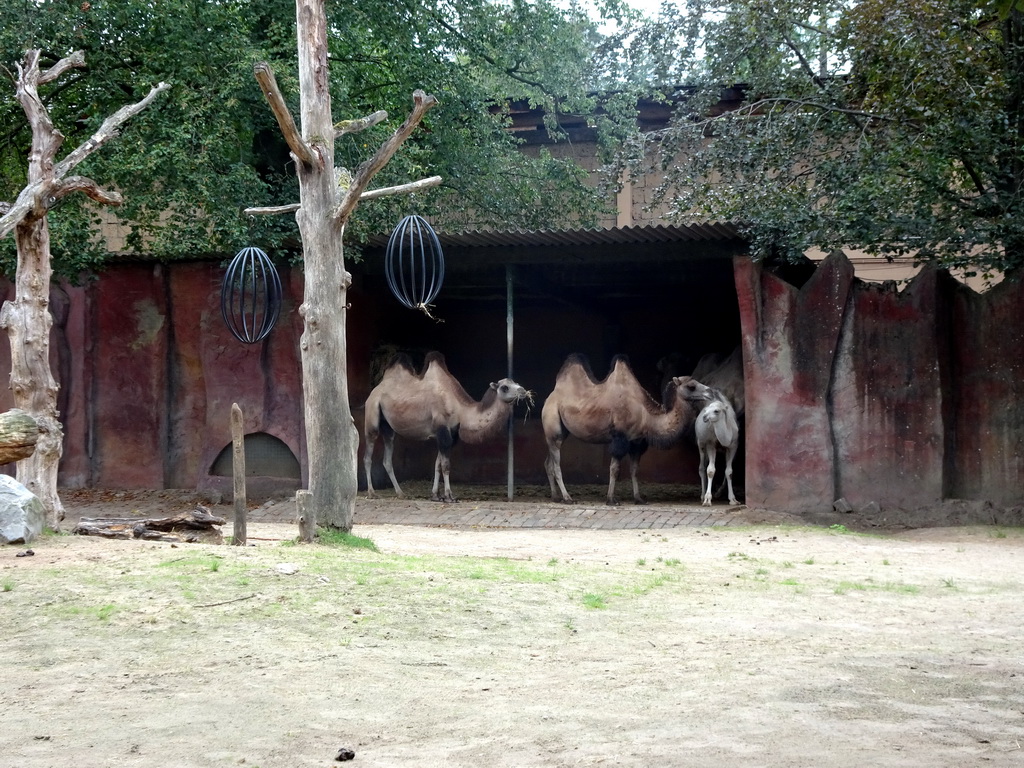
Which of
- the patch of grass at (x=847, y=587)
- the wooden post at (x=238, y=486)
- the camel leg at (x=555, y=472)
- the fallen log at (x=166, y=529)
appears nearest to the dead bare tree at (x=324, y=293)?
the wooden post at (x=238, y=486)

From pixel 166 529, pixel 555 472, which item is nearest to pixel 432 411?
pixel 555 472

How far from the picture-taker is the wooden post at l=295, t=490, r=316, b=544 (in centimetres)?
884

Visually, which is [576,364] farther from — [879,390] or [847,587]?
[847,587]

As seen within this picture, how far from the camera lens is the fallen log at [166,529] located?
8914 mm

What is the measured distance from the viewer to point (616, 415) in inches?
580

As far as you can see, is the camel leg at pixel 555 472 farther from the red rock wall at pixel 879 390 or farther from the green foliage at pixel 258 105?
the green foliage at pixel 258 105

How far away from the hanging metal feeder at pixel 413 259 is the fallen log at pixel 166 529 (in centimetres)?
317

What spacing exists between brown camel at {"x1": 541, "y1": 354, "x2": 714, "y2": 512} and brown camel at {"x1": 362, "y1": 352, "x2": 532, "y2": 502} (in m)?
0.54

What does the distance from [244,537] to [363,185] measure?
2802 mm

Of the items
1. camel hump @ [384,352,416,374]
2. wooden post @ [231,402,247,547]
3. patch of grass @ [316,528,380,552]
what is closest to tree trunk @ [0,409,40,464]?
wooden post @ [231,402,247,547]

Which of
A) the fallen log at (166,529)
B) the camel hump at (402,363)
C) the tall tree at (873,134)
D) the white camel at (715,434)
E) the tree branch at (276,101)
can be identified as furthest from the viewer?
the camel hump at (402,363)

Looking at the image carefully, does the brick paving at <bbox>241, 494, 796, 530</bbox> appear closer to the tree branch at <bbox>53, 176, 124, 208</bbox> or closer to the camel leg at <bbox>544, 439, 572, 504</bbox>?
the camel leg at <bbox>544, 439, 572, 504</bbox>

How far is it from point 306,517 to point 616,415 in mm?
6529

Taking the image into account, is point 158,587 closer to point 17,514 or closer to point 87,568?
point 87,568
